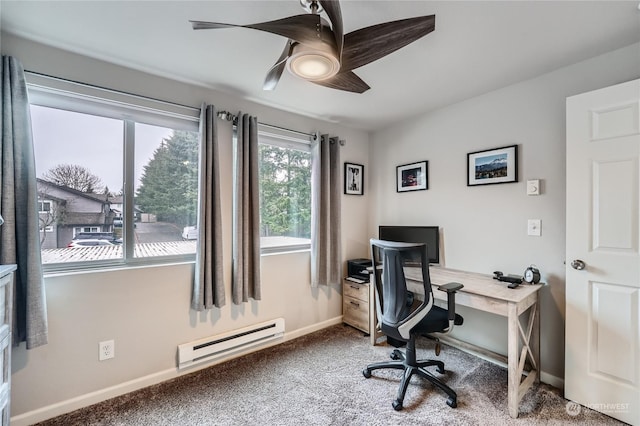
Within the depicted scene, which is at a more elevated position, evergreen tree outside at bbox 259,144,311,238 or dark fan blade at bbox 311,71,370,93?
dark fan blade at bbox 311,71,370,93

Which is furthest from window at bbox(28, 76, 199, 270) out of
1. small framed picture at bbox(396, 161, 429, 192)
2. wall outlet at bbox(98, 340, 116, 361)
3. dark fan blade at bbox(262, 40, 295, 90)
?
small framed picture at bbox(396, 161, 429, 192)

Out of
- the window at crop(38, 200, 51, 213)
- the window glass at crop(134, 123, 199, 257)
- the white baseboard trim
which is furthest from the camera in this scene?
the window glass at crop(134, 123, 199, 257)

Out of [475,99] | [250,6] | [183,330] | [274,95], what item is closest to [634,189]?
[475,99]

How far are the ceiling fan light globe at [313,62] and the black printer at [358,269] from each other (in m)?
2.07

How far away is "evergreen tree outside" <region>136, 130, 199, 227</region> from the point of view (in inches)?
86.4

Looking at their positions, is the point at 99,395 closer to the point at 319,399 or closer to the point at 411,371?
the point at 319,399

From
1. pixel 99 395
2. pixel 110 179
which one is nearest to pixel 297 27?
pixel 110 179

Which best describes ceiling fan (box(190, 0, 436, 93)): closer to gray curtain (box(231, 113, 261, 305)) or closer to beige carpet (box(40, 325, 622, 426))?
gray curtain (box(231, 113, 261, 305))

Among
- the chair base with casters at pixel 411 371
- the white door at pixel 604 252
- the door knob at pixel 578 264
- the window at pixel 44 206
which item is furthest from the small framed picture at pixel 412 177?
the window at pixel 44 206

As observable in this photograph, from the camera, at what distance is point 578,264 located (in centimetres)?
184

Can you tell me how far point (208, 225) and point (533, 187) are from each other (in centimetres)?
262

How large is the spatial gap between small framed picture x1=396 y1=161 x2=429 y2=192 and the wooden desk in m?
0.99

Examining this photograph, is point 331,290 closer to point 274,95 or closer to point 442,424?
point 442,424

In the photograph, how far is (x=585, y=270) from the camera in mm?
1827
